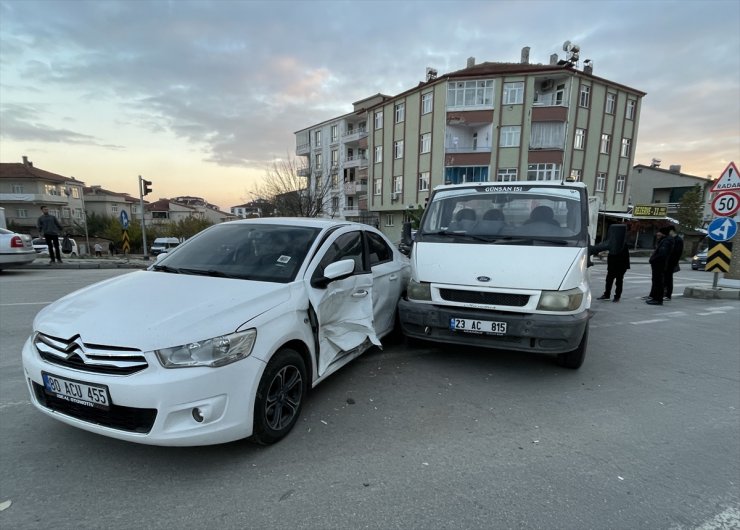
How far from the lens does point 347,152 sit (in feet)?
159

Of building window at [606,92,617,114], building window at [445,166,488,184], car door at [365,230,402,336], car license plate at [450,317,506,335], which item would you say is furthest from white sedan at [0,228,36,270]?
building window at [606,92,617,114]

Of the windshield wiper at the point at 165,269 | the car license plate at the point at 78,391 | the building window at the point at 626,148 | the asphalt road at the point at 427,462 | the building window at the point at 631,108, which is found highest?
the building window at the point at 631,108

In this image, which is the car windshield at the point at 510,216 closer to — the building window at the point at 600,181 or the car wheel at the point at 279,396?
the car wheel at the point at 279,396

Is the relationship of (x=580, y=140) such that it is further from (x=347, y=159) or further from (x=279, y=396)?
(x=279, y=396)

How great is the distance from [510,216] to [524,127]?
93.1 feet

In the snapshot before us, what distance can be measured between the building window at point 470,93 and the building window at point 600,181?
36.2ft

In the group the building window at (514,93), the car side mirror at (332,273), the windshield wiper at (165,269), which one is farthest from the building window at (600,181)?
the windshield wiper at (165,269)

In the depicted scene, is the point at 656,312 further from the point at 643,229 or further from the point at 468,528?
the point at 643,229

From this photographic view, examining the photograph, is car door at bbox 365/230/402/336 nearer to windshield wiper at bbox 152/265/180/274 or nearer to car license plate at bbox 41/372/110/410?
windshield wiper at bbox 152/265/180/274

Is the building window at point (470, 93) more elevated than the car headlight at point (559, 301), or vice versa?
the building window at point (470, 93)

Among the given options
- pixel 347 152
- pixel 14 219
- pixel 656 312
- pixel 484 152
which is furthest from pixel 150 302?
pixel 14 219

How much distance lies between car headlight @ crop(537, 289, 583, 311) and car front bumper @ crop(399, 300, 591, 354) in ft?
0.29

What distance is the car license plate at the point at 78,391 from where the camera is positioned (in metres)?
2.30

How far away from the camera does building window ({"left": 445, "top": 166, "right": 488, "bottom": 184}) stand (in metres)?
31.0
